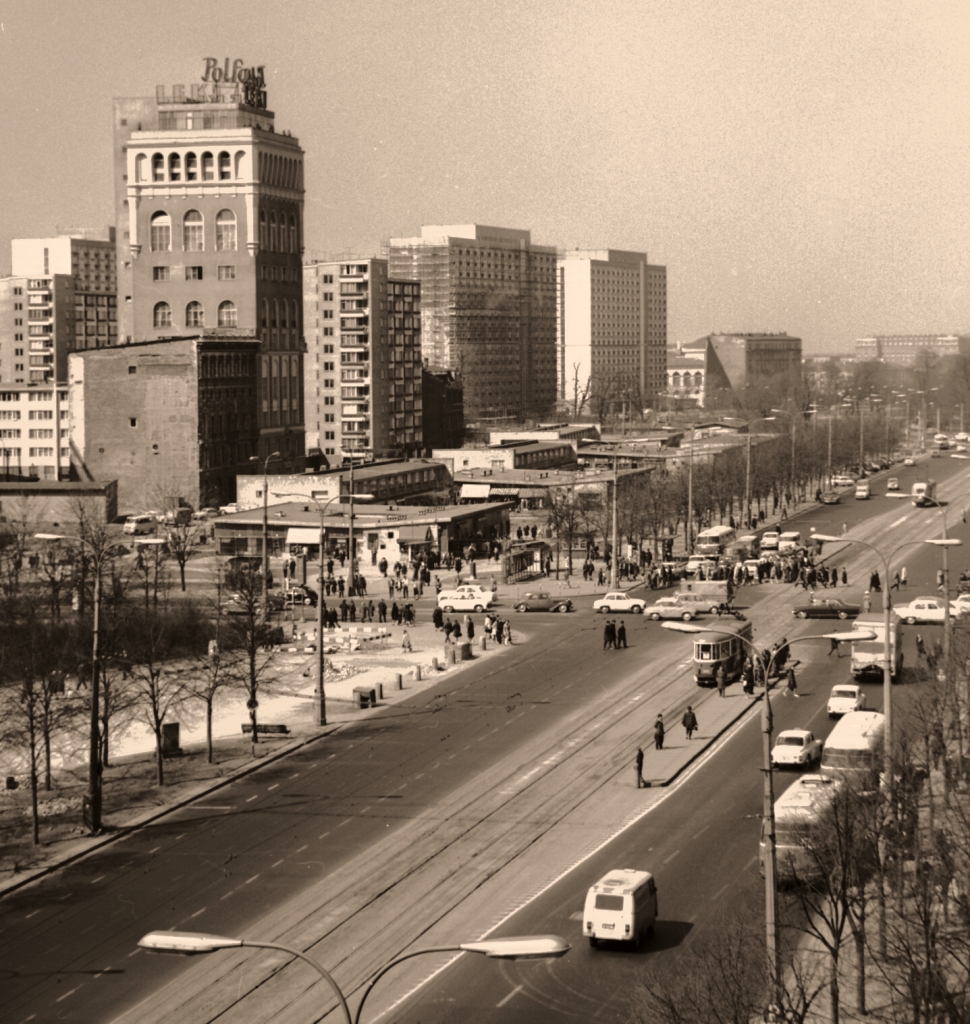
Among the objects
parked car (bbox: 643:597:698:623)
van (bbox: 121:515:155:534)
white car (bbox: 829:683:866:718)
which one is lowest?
white car (bbox: 829:683:866:718)

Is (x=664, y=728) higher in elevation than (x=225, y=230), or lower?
lower

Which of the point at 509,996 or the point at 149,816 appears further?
the point at 149,816

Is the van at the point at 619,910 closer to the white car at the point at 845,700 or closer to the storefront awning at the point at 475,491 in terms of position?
the white car at the point at 845,700

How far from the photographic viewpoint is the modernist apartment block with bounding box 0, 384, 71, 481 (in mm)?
133750

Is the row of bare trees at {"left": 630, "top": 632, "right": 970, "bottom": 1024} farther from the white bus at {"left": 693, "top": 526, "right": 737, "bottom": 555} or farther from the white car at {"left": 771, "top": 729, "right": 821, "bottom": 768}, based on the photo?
the white bus at {"left": 693, "top": 526, "right": 737, "bottom": 555}

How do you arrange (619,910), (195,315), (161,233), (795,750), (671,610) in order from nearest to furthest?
(619,910), (795,750), (671,610), (161,233), (195,315)

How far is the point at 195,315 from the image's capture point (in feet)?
441

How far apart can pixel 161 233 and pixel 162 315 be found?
5.78 metres

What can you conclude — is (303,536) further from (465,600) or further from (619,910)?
(619,910)

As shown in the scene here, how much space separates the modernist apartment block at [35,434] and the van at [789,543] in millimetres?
56114

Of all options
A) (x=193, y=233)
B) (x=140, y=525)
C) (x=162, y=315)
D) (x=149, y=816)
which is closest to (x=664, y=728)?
(x=149, y=816)

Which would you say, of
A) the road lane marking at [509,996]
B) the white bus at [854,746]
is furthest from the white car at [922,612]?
the road lane marking at [509,996]

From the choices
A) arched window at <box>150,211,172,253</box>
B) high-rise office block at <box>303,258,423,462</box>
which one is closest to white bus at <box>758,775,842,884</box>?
arched window at <box>150,211,172,253</box>

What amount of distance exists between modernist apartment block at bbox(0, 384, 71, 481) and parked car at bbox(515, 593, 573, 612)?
63152 mm
